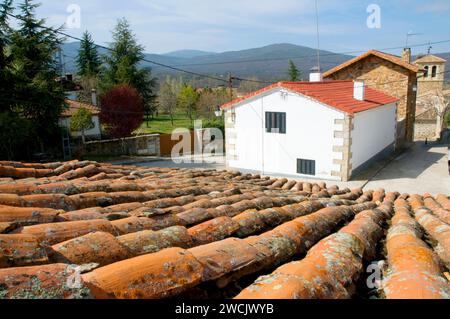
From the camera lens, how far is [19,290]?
154 cm

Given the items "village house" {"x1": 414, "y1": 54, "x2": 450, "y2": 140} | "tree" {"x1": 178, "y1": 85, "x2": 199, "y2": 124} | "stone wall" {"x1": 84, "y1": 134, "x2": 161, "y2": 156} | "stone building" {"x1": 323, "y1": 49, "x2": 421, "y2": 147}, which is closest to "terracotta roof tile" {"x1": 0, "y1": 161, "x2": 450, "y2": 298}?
"stone wall" {"x1": 84, "y1": 134, "x2": 161, "y2": 156}

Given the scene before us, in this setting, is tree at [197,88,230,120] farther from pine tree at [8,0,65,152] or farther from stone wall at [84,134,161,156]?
pine tree at [8,0,65,152]

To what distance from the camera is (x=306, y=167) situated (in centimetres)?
1830

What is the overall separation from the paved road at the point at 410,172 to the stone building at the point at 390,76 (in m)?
3.03

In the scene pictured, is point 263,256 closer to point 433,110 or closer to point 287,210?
point 287,210

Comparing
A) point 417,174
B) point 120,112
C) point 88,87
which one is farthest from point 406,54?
point 88,87

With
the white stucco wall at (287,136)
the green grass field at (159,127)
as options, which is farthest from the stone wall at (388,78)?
the green grass field at (159,127)

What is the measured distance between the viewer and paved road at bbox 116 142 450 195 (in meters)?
16.6

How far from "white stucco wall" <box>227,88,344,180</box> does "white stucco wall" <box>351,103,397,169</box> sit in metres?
1.40

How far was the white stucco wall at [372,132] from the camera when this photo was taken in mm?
18141

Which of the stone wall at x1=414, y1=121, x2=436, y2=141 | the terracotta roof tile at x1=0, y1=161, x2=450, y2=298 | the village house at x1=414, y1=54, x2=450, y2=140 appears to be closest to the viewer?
the terracotta roof tile at x1=0, y1=161, x2=450, y2=298

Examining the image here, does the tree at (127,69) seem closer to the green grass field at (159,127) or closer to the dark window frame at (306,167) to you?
the green grass field at (159,127)

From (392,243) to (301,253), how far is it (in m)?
1.05
